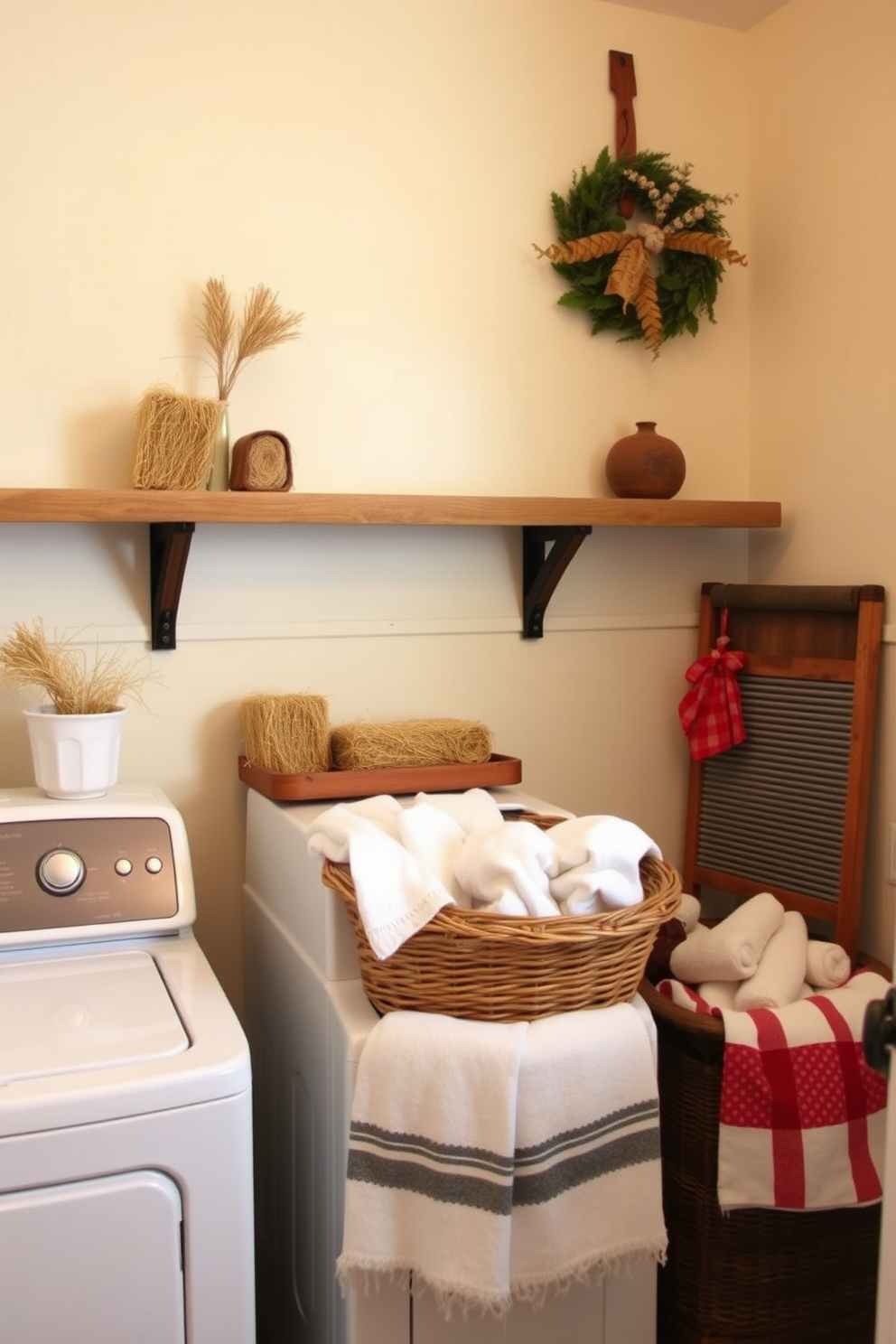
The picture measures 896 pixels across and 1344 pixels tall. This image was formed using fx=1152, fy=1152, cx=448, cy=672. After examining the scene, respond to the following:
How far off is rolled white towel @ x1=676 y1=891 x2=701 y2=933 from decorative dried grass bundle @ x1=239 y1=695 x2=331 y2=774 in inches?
27.6

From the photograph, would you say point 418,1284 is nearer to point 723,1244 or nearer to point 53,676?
point 723,1244

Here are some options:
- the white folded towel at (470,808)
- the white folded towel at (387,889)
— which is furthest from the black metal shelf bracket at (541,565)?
the white folded towel at (387,889)

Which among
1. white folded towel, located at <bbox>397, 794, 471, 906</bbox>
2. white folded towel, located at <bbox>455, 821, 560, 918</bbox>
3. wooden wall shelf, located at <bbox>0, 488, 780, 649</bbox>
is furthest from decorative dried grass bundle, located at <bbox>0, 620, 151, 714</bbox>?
white folded towel, located at <bbox>455, 821, 560, 918</bbox>

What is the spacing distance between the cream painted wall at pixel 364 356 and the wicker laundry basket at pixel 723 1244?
2.65 feet

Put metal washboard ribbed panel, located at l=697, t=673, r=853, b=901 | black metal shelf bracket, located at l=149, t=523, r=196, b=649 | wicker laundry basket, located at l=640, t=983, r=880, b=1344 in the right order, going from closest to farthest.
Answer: wicker laundry basket, located at l=640, t=983, r=880, b=1344
black metal shelf bracket, located at l=149, t=523, r=196, b=649
metal washboard ribbed panel, located at l=697, t=673, r=853, b=901

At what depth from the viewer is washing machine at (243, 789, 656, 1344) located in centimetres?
151

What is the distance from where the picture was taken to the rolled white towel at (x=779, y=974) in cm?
182

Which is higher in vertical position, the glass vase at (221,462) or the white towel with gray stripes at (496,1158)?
the glass vase at (221,462)

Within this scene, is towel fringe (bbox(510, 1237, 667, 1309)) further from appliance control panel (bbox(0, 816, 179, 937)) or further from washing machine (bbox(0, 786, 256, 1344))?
appliance control panel (bbox(0, 816, 179, 937))

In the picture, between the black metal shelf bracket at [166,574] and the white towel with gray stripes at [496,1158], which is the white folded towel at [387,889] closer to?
the white towel with gray stripes at [496,1158]

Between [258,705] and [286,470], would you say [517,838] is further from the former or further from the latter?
[286,470]

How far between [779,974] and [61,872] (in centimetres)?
114

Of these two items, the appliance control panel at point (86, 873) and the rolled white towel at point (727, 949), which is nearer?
the appliance control panel at point (86, 873)

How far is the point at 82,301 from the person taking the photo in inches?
80.2
